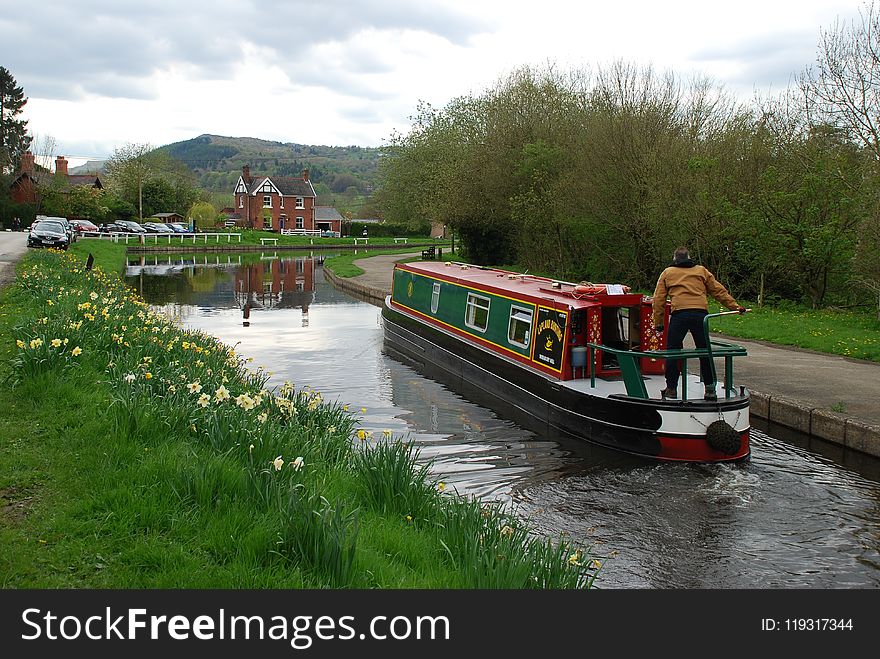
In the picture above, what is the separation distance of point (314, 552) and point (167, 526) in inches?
36.3

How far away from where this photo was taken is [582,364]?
997 centimetres

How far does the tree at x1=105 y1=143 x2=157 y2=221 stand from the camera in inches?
2758

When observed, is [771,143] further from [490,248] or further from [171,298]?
[171,298]

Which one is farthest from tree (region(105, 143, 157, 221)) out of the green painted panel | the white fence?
the green painted panel

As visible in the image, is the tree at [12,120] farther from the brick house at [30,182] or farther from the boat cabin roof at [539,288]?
the boat cabin roof at [539,288]

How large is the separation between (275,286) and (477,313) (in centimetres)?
1635

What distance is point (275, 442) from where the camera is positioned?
558cm

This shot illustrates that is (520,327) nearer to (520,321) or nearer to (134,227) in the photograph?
(520,321)

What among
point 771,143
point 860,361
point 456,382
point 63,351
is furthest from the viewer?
point 771,143

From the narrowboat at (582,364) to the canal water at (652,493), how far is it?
291mm

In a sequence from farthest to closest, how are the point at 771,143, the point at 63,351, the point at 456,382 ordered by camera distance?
the point at 771,143 → the point at 456,382 → the point at 63,351

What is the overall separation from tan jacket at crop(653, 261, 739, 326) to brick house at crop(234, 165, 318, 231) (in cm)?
7278

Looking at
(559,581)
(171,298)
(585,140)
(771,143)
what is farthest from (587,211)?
(559,581)

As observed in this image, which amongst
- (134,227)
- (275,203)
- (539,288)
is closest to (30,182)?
(134,227)
